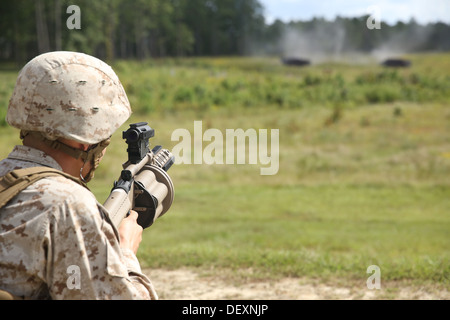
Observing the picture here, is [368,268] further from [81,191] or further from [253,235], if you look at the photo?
[81,191]

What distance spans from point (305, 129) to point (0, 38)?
34.3 metres

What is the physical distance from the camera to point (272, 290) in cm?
540

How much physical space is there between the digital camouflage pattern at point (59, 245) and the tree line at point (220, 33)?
45996 millimetres

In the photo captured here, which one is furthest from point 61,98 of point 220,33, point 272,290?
point 220,33

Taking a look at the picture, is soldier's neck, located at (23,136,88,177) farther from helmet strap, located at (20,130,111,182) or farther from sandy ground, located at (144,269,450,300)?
sandy ground, located at (144,269,450,300)

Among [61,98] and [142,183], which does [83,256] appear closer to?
[61,98]

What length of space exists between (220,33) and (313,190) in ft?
181

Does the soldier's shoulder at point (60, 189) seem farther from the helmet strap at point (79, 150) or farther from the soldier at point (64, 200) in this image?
the helmet strap at point (79, 150)

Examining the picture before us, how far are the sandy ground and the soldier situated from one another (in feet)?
Result: 10.6

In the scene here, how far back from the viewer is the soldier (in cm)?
185

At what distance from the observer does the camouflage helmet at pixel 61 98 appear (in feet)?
6.74

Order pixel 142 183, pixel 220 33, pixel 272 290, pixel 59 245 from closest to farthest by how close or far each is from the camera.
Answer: pixel 59 245 → pixel 142 183 → pixel 272 290 → pixel 220 33

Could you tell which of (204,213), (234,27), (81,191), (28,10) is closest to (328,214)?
(204,213)

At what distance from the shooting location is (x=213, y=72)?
43969mm
